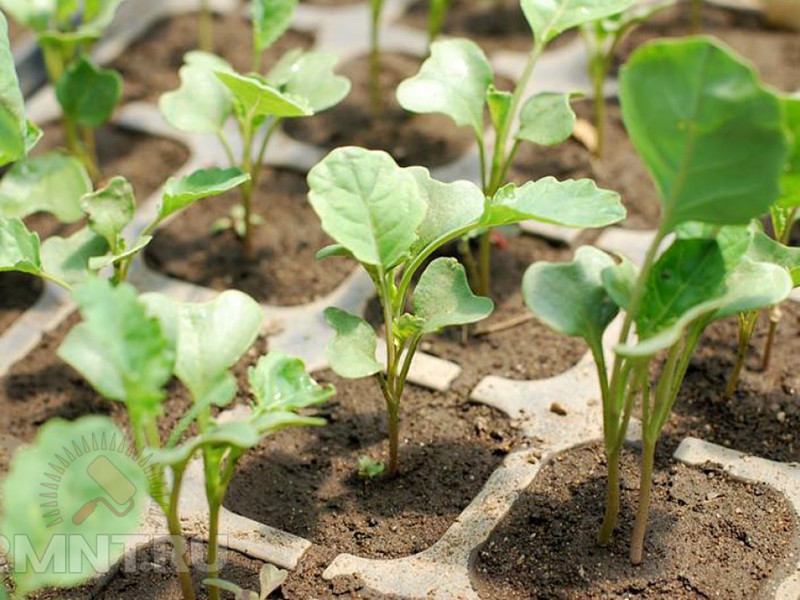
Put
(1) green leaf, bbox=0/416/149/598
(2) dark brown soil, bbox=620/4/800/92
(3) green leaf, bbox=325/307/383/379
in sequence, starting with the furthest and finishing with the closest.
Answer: (2) dark brown soil, bbox=620/4/800/92
(3) green leaf, bbox=325/307/383/379
(1) green leaf, bbox=0/416/149/598

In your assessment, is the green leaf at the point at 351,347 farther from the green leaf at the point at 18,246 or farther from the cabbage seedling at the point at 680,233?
the green leaf at the point at 18,246

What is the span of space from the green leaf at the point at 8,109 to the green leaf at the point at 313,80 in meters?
0.39

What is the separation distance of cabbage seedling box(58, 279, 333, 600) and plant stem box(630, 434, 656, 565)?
0.35m

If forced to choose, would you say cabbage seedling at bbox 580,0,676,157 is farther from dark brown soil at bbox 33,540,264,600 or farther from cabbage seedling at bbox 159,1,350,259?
dark brown soil at bbox 33,540,264,600

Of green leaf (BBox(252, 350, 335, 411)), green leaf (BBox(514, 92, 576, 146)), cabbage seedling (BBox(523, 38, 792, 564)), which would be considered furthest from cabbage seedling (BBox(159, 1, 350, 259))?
cabbage seedling (BBox(523, 38, 792, 564))

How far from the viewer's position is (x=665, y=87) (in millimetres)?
992

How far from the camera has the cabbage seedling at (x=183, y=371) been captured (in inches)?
38.5

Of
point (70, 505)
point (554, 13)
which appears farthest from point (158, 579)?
point (554, 13)

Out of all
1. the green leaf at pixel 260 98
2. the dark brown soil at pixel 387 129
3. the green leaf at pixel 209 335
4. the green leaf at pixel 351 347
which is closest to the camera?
the green leaf at pixel 209 335

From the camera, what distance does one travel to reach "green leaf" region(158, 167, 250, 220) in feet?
4.36

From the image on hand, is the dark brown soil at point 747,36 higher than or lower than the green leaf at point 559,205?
lower

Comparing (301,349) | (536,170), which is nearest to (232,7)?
(536,170)

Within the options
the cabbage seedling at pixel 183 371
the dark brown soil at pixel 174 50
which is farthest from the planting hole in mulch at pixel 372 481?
the dark brown soil at pixel 174 50

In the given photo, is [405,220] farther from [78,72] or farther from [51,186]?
[78,72]
